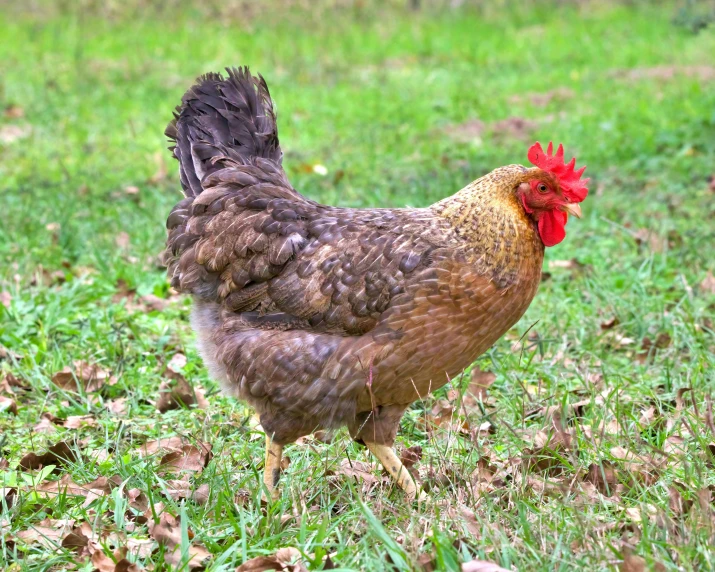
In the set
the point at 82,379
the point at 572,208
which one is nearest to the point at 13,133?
the point at 82,379

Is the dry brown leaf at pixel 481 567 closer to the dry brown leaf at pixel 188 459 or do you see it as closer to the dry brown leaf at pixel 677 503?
the dry brown leaf at pixel 677 503

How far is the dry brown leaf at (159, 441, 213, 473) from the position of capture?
12.7 ft

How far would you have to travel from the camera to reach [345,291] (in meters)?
3.68

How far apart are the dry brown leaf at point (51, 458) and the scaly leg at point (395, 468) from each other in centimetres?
127

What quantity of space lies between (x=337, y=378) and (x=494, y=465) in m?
0.74

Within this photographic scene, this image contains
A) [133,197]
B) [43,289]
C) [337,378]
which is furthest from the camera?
[133,197]

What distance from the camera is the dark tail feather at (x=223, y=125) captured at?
4.35m

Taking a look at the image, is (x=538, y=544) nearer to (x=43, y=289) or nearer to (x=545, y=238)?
(x=545, y=238)

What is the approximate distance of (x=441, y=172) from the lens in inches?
316

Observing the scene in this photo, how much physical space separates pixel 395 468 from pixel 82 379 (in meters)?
1.83

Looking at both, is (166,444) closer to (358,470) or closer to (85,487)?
(85,487)

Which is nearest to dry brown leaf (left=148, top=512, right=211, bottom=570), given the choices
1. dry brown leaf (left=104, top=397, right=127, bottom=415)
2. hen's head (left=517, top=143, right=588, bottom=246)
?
dry brown leaf (left=104, top=397, right=127, bottom=415)

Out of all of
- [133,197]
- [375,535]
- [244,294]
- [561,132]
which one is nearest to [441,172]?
[561,132]

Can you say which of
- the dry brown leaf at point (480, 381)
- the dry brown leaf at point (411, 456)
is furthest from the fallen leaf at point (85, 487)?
the dry brown leaf at point (480, 381)
